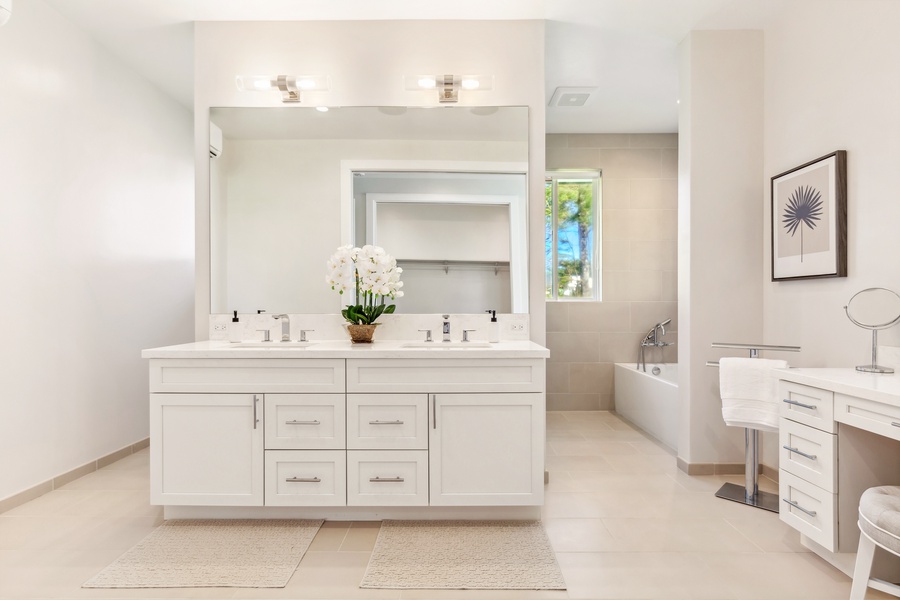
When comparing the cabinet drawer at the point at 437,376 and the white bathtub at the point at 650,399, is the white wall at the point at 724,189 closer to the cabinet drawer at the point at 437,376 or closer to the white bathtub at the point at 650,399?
the white bathtub at the point at 650,399

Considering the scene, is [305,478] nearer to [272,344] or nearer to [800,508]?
[272,344]

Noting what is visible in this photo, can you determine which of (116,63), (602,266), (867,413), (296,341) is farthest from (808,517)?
(116,63)

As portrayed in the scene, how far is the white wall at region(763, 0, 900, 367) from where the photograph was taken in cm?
226

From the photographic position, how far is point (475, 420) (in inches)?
95.2

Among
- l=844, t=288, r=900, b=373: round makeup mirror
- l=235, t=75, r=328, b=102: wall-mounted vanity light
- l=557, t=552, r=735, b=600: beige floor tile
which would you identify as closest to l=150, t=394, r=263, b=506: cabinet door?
l=557, t=552, r=735, b=600: beige floor tile

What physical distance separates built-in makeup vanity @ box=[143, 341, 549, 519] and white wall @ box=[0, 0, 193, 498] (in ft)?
3.20

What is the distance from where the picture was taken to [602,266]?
4.95 meters

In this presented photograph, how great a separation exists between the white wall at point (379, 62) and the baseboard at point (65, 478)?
1.12 m

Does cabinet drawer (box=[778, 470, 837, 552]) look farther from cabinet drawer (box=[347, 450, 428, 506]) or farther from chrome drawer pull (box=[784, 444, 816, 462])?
cabinet drawer (box=[347, 450, 428, 506])

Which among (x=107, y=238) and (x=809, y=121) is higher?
(x=809, y=121)

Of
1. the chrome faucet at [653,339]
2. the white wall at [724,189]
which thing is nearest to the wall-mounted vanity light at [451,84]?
the white wall at [724,189]

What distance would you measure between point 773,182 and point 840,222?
60 centimetres

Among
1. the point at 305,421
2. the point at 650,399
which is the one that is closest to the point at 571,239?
the point at 650,399

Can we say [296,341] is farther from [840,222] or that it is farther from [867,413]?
[840,222]
